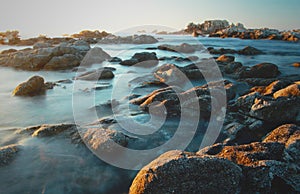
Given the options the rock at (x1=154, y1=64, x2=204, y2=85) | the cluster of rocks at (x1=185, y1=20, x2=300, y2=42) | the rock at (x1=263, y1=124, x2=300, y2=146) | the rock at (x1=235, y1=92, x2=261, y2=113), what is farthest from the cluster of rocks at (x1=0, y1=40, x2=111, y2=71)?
the cluster of rocks at (x1=185, y1=20, x2=300, y2=42)

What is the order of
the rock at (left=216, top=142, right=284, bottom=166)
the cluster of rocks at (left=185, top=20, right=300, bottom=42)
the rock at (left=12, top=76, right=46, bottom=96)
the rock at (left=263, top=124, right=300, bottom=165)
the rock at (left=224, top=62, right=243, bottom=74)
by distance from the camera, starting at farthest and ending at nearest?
the cluster of rocks at (left=185, top=20, right=300, bottom=42) < the rock at (left=224, top=62, right=243, bottom=74) < the rock at (left=12, top=76, right=46, bottom=96) < the rock at (left=263, top=124, right=300, bottom=165) < the rock at (left=216, top=142, right=284, bottom=166)

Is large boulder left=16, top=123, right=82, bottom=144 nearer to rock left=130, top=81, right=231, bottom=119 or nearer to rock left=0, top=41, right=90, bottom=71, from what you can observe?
→ rock left=130, top=81, right=231, bottom=119

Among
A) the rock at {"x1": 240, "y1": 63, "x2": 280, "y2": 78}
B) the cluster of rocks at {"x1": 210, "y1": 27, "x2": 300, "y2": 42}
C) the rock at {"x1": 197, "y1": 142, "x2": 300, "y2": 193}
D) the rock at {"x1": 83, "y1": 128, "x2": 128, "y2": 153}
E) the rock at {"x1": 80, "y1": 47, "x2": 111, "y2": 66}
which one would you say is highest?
the cluster of rocks at {"x1": 210, "y1": 27, "x2": 300, "y2": 42}

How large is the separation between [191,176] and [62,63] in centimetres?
1676

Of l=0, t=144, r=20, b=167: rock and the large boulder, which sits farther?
the large boulder

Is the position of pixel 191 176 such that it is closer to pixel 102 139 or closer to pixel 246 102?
A: pixel 102 139

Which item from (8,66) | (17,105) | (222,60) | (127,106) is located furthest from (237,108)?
(8,66)

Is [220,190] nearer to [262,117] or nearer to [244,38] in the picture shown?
[262,117]

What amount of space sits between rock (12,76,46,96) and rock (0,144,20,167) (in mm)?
5347

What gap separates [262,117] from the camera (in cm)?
568

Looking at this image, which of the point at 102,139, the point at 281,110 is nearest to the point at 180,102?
the point at 281,110

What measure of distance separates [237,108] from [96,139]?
14.7 feet

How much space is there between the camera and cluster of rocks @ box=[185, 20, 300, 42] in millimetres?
40031

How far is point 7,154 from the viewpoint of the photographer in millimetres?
4258
